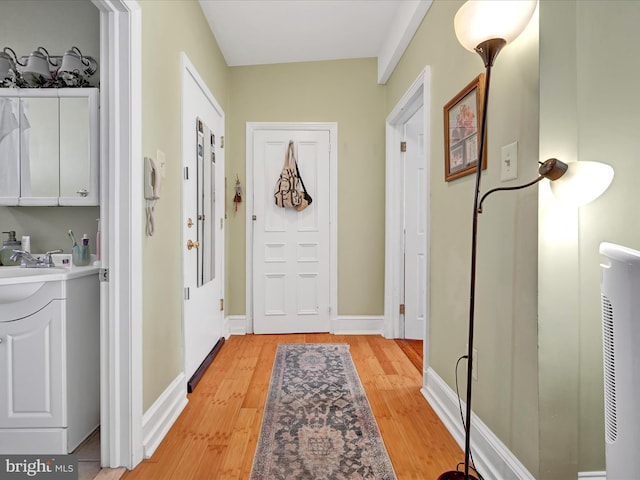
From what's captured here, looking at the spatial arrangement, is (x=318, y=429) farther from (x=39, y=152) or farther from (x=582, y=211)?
(x=39, y=152)

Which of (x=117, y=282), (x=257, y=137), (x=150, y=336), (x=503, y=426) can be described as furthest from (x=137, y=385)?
(x=257, y=137)

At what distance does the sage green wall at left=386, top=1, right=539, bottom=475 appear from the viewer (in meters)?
1.32

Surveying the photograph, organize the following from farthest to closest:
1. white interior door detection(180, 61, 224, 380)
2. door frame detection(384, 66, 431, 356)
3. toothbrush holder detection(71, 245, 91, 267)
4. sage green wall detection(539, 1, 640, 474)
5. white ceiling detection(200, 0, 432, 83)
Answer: door frame detection(384, 66, 431, 356) → white ceiling detection(200, 0, 432, 83) → white interior door detection(180, 61, 224, 380) → toothbrush holder detection(71, 245, 91, 267) → sage green wall detection(539, 1, 640, 474)

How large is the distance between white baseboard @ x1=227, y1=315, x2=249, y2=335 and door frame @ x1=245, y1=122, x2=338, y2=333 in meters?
0.03

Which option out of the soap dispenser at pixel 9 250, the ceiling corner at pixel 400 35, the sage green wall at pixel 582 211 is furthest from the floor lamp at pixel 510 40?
the soap dispenser at pixel 9 250

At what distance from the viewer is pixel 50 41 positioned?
2049mm

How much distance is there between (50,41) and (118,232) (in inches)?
51.1

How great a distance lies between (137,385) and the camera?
1648mm

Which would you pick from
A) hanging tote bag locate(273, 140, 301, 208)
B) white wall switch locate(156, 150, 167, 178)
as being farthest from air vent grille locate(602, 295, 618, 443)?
hanging tote bag locate(273, 140, 301, 208)

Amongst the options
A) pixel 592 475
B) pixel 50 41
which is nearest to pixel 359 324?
pixel 592 475

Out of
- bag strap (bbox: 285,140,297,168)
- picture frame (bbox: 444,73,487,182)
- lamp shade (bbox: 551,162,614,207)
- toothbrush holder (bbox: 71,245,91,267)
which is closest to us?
lamp shade (bbox: 551,162,614,207)

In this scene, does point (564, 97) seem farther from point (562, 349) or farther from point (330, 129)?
point (330, 129)

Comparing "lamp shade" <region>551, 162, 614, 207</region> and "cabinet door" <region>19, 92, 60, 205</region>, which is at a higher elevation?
"cabinet door" <region>19, 92, 60, 205</region>

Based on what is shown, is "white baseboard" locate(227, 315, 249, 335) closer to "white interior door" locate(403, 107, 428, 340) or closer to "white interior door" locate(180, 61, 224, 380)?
"white interior door" locate(180, 61, 224, 380)
